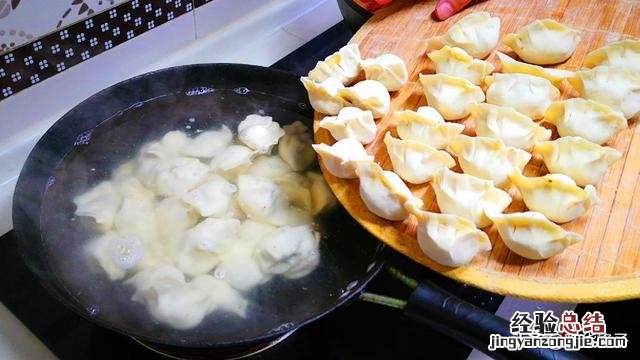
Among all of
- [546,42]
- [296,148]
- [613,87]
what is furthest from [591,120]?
[296,148]

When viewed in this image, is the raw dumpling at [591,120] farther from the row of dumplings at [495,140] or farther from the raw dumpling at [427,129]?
the raw dumpling at [427,129]

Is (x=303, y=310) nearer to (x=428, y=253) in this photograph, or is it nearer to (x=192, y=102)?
(x=428, y=253)

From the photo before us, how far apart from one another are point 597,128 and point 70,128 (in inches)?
32.0

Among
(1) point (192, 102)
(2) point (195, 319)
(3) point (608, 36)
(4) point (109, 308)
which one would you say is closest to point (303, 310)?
(2) point (195, 319)

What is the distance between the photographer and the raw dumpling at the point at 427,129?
860mm

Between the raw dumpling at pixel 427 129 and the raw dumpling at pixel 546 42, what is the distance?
22 cm

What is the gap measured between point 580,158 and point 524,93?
0.48 feet

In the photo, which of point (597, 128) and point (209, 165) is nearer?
point (597, 128)

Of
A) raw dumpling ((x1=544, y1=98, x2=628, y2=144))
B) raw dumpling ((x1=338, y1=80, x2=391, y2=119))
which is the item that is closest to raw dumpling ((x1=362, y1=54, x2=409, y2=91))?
raw dumpling ((x1=338, y1=80, x2=391, y2=119))

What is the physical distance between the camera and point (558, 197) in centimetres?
76

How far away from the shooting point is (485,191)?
2.53 ft

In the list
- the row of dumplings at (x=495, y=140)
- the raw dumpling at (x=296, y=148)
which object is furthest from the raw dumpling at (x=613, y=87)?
→ the raw dumpling at (x=296, y=148)

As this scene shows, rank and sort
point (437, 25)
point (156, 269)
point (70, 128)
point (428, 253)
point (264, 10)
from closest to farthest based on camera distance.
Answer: point (428, 253) → point (156, 269) → point (70, 128) → point (437, 25) → point (264, 10)

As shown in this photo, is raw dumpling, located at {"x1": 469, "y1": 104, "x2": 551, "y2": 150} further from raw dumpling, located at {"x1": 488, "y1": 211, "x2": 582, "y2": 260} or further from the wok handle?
the wok handle
